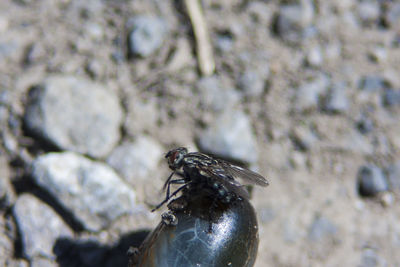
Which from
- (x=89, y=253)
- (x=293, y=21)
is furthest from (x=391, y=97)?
(x=89, y=253)

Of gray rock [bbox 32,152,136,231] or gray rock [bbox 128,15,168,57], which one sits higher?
gray rock [bbox 128,15,168,57]

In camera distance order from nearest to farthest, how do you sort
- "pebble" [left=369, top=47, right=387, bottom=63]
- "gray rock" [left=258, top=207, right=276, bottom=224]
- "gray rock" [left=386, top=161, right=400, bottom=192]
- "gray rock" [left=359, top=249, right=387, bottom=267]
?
1. "gray rock" [left=359, top=249, right=387, bottom=267]
2. "gray rock" [left=258, top=207, right=276, bottom=224]
3. "gray rock" [left=386, top=161, right=400, bottom=192]
4. "pebble" [left=369, top=47, right=387, bottom=63]

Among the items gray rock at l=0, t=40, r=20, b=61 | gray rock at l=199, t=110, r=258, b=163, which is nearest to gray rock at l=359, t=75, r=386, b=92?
gray rock at l=199, t=110, r=258, b=163

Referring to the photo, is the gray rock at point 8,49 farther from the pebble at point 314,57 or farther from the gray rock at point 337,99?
the gray rock at point 337,99

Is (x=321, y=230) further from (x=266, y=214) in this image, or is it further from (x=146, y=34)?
(x=146, y=34)

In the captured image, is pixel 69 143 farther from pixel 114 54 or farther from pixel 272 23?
pixel 272 23

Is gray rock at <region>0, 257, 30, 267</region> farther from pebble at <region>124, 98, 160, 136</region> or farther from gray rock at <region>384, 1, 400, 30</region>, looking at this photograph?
gray rock at <region>384, 1, 400, 30</region>

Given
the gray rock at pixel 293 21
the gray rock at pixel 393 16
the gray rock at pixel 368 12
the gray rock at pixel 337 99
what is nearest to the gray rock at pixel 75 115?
the gray rock at pixel 293 21
